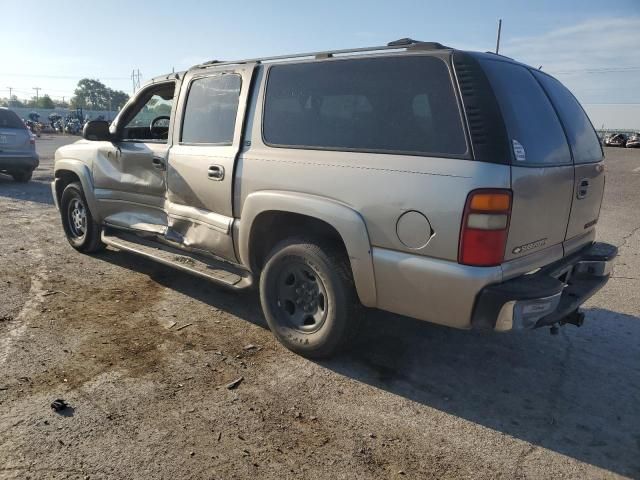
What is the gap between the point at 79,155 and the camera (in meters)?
5.54

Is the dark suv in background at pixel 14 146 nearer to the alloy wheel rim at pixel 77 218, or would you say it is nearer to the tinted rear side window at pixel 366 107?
the alloy wheel rim at pixel 77 218

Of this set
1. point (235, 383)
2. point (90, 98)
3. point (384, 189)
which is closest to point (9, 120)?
point (235, 383)

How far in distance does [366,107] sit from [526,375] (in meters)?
2.10

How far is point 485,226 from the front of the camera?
8.70 feet

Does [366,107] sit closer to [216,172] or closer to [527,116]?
[527,116]

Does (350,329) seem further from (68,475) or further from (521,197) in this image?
(68,475)

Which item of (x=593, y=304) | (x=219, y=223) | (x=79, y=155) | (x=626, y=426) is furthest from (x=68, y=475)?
(x=593, y=304)

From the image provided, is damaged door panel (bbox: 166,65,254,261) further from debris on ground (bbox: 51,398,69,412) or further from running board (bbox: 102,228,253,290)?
debris on ground (bbox: 51,398,69,412)

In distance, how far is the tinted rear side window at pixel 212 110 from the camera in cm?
398

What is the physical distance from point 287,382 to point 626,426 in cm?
200

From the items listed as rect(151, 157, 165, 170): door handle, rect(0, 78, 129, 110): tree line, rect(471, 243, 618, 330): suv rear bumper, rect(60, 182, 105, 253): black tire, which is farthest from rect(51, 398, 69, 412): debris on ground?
rect(0, 78, 129, 110): tree line

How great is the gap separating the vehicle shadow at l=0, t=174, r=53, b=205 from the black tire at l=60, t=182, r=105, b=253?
3.97 metres

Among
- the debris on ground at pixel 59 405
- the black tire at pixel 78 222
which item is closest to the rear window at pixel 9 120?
the black tire at pixel 78 222

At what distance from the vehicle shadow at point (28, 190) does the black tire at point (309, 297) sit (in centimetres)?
747
